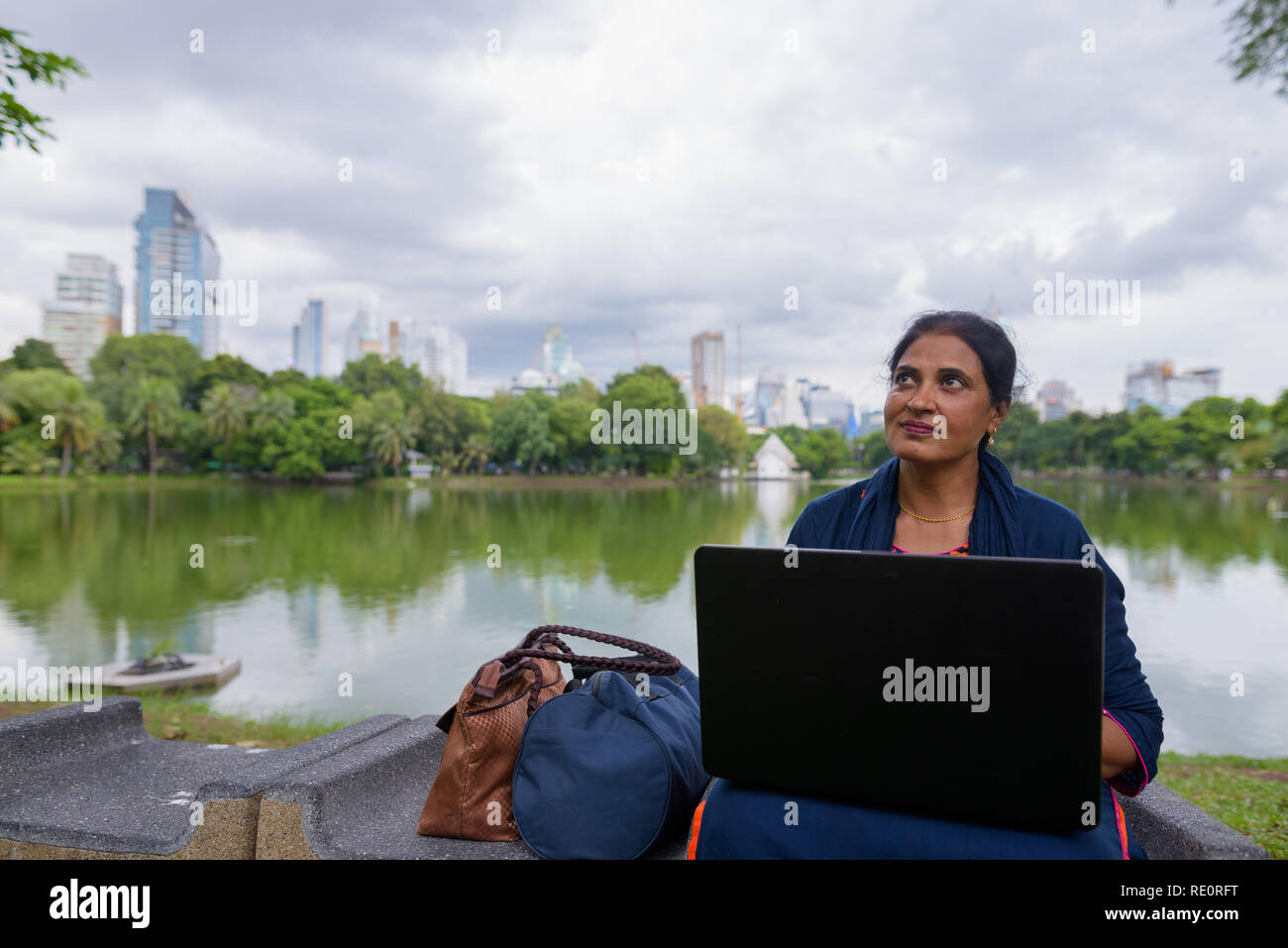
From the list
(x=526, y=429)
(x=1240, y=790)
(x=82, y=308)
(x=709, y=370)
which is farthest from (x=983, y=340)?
(x=82, y=308)

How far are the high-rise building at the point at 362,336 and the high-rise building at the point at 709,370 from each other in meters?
31.8

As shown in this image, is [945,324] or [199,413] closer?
[945,324]

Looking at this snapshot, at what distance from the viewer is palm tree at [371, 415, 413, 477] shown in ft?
169

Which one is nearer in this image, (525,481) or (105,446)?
(105,446)

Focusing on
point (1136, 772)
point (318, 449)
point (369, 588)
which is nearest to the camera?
point (1136, 772)

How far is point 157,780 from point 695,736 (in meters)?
1.78

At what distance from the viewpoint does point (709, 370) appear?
56.0 m

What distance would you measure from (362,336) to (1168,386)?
6676cm

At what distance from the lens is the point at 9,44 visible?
3.80 meters

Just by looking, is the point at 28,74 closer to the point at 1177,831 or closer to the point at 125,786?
the point at 125,786

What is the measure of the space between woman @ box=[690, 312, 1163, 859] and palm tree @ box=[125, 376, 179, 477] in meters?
52.6

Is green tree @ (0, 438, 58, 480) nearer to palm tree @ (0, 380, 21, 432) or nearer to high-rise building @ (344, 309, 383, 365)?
palm tree @ (0, 380, 21, 432)

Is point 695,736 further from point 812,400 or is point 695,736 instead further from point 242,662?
point 812,400
